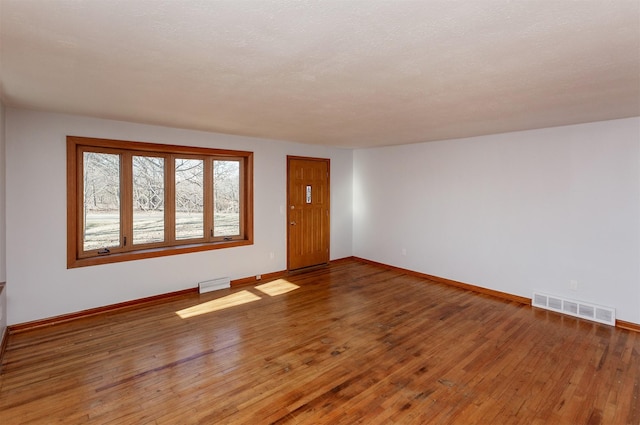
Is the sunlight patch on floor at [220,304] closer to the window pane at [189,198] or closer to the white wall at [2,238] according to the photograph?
the window pane at [189,198]

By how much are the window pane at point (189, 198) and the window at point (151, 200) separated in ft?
0.05

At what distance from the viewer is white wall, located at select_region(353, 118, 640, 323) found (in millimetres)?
3752

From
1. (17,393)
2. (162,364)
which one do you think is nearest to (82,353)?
(17,393)

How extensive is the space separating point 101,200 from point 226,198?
169cm

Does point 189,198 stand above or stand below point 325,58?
below

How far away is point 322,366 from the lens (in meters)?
2.84

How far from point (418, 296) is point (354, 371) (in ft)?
7.42

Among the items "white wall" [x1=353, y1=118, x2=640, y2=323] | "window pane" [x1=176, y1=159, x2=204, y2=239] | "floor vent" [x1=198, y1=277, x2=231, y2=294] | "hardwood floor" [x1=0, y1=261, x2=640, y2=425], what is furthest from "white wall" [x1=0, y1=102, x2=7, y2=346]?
"white wall" [x1=353, y1=118, x2=640, y2=323]

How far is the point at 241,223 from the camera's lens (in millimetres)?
5445

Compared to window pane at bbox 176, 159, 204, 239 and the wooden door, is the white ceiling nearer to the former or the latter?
window pane at bbox 176, 159, 204, 239

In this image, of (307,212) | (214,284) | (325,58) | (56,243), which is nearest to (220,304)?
(214,284)

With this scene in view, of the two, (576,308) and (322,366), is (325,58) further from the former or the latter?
(576,308)

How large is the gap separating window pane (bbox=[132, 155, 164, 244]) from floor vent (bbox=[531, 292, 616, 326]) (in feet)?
17.4

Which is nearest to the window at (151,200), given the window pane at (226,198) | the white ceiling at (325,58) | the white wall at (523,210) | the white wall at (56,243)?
the window pane at (226,198)
